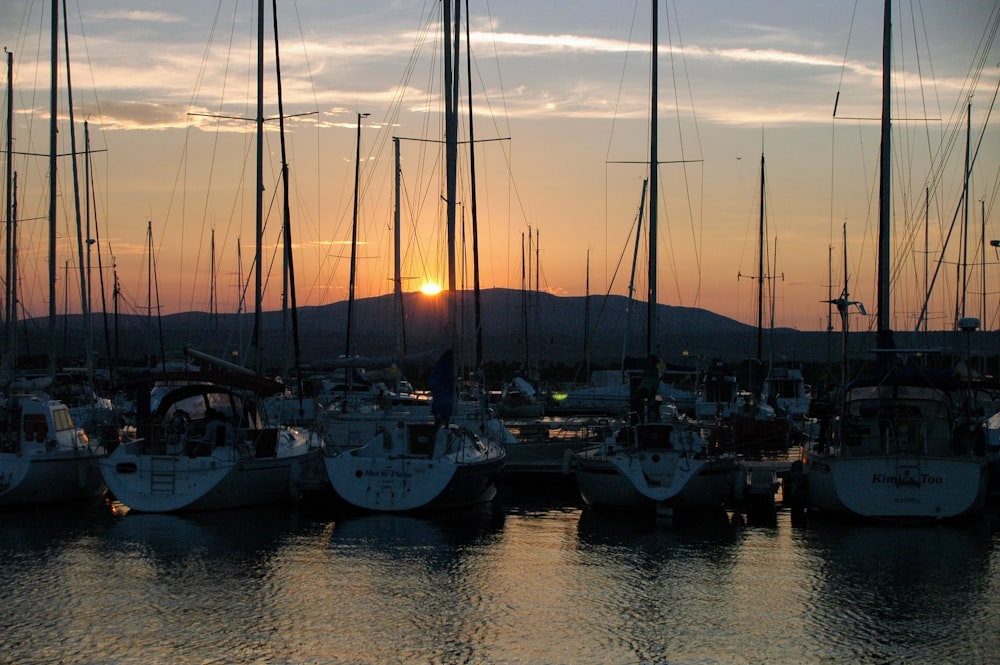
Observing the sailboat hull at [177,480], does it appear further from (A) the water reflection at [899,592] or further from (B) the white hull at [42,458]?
(A) the water reflection at [899,592]

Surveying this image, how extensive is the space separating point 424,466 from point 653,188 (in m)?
10.2

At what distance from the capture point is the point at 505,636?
16.1 m

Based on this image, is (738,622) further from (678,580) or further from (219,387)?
(219,387)

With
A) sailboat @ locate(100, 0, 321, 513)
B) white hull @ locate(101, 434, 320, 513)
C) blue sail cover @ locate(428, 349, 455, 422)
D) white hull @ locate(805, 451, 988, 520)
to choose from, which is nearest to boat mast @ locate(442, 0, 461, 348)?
blue sail cover @ locate(428, 349, 455, 422)

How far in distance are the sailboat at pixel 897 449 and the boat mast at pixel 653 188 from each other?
4.84 m

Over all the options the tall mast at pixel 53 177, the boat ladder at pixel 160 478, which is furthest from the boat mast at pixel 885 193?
the tall mast at pixel 53 177

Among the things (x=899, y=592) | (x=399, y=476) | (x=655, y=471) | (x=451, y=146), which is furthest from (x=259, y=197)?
(x=899, y=592)

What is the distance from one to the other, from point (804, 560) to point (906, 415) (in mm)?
6099

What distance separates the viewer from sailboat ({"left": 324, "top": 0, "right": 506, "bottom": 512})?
25.0m

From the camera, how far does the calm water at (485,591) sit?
1552 centimetres

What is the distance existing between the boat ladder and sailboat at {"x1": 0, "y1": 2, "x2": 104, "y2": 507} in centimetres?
298

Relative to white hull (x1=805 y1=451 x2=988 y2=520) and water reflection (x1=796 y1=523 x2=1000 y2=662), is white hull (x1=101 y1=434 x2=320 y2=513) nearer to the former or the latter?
water reflection (x1=796 y1=523 x2=1000 y2=662)

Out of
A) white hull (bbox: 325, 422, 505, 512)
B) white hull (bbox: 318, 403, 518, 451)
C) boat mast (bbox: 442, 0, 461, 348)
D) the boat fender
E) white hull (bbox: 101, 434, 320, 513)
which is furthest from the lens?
white hull (bbox: 318, 403, 518, 451)

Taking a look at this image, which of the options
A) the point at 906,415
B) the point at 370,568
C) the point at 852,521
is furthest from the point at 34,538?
the point at 906,415
